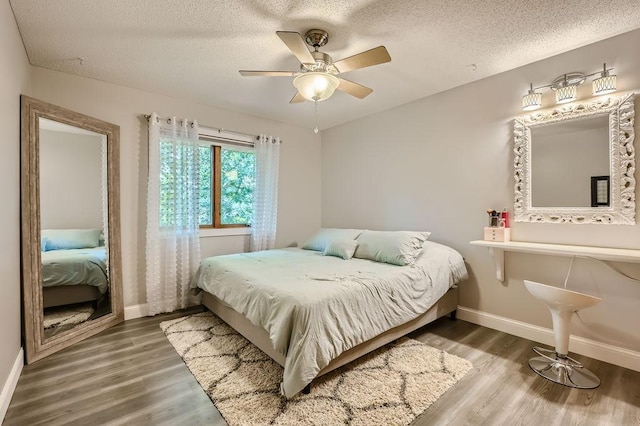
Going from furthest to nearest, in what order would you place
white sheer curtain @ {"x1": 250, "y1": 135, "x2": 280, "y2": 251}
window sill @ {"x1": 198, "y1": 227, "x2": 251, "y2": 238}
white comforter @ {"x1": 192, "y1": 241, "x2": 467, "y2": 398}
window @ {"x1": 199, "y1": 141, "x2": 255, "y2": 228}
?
white sheer curtain @ {"x1": 250, "y1": 135, "x2": 280, "y2": 251} → window @ {"x1": 199, "y1": 141, "x2": 255, "y2": 228} → window sill @ {"x1": 198, "y1": 227, "x2": 251, "y2": 238} → white comforter @ {"x1": 192, "y1": 241, "x2": 467, "y2": 398}

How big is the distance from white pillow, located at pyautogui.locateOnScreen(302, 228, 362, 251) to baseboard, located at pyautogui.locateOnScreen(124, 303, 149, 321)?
1.96 meters

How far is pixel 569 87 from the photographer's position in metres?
2.36

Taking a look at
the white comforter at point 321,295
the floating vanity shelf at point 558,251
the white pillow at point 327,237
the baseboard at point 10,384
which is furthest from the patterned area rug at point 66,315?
the floating vanity shelf at point 558,251

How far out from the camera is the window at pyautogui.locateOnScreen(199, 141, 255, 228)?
378cm

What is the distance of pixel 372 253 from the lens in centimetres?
308

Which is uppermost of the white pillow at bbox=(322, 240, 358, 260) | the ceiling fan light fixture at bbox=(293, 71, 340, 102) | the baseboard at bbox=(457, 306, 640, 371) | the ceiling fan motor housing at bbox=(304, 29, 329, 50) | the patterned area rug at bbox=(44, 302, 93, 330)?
the ceiling fan motor housing at bbox=(304, 29, 329, 50)

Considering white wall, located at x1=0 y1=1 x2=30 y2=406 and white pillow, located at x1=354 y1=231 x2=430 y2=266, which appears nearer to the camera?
white wall, located at x1=0 y1=1 x2=30 y2=406

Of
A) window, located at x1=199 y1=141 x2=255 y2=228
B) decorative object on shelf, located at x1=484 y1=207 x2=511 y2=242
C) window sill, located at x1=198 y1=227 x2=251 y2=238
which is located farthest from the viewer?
window, located at x1=199 y1=141 x2=255 y2=228

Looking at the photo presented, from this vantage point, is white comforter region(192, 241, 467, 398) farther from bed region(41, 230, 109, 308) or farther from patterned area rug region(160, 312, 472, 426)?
bed region(41, 230, 109, 308)

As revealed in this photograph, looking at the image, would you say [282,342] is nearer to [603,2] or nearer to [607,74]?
[603,2]

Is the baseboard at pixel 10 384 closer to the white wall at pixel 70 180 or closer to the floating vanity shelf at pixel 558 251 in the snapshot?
the white wall at pixel 70 180

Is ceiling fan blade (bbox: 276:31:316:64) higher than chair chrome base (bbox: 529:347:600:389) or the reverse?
higher

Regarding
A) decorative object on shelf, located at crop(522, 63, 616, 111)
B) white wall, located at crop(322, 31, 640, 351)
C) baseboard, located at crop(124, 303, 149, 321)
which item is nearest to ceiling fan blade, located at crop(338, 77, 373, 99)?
white wall, located at crop(322, 31, 640, 351)

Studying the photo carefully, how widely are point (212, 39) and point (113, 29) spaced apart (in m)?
0.69
